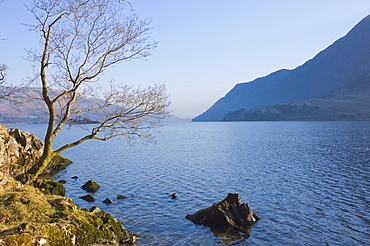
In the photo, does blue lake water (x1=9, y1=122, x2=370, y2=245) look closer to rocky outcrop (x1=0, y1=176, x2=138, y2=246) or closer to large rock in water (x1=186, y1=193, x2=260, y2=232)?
large rock in water (x1=186, y1=193, x2=260, y2=232)

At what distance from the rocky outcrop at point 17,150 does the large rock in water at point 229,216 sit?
574 inches

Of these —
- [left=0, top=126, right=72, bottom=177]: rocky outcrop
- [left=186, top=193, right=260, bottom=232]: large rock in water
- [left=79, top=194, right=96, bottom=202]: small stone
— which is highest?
[left=0, top=126, right=72, bottom=177]: rocky outcrop

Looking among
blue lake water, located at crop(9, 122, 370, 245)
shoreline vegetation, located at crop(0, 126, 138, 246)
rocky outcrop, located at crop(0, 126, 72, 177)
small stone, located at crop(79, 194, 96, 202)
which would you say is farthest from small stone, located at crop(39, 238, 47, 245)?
small stone, located at crop(79, 194, 96, 202)

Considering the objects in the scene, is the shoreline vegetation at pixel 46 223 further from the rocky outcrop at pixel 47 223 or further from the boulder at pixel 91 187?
the boulder at pixel 91 187

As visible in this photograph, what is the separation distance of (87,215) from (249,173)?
28526 millimetres

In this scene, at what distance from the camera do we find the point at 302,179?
34531 millimetres

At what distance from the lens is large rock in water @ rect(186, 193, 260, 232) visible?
19.3m

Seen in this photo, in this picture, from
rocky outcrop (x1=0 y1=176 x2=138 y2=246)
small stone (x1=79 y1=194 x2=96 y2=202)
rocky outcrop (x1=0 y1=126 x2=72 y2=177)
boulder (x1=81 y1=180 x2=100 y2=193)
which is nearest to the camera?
rocky outcrop (x1=0 y1=176 x2=138 y2=246)

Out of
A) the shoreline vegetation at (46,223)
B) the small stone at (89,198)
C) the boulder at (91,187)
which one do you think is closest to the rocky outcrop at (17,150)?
the boulder at (91,187)

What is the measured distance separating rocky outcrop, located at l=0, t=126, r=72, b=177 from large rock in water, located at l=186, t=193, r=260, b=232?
47.8 feet

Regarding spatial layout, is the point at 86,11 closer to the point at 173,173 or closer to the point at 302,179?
the point at 173,173

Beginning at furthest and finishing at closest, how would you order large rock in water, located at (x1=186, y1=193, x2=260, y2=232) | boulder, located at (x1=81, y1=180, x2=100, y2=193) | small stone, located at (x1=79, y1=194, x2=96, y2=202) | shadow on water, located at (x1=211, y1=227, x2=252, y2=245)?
1. boulder, located at (x1=81, y1=180, x2=100, y2=193)
2. small stone, located at (x1=79, y1=194, x2=96, y2=202)
3. large rock in water, located at (x1=186, y1=193, x2=260, y2=232)
4. shadow on water, located at (x1=211, y1=227, x2=252, y2=245)

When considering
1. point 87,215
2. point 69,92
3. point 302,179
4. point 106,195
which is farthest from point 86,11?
point 302,179

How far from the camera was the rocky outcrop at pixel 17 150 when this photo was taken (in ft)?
78.7
